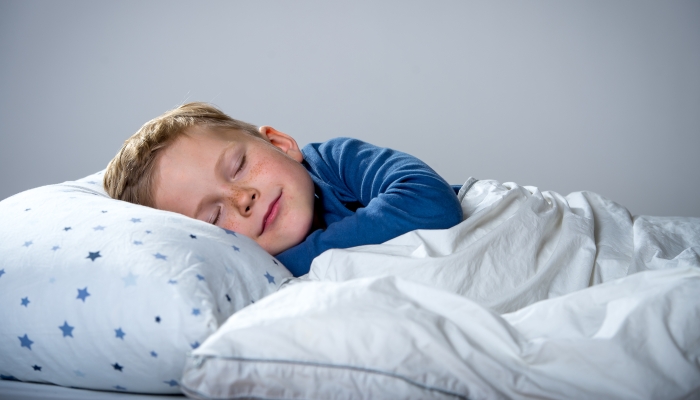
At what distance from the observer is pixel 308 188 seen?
4.12 ft

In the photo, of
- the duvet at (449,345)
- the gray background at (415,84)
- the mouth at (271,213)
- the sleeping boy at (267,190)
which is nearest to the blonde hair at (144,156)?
the sleeping boy at (267,190)

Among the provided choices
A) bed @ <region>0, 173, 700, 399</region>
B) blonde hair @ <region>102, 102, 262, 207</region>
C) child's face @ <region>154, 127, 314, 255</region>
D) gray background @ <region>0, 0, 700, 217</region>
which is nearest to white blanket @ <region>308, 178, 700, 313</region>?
bed @ <region>0, 173, 700, 399</region>

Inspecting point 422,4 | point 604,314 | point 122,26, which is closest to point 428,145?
point 422,4

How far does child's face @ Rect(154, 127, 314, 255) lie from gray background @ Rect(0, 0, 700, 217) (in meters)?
1.39

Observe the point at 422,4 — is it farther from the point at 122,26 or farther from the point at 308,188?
the point at 308,188

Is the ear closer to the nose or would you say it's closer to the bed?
the nose

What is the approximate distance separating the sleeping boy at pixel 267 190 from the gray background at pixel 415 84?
1294mm

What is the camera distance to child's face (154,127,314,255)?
1173mm

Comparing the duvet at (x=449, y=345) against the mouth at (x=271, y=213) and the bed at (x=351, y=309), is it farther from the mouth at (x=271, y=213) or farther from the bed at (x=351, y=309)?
the mouth at (x=271, y=213)

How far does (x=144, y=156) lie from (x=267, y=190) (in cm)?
26

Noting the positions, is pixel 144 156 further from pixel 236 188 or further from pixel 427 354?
pixel 427 354

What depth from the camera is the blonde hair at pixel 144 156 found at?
4.02 feet

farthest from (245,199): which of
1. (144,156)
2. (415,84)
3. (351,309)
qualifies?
(415,84)

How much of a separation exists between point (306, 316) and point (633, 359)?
13.0 inches
